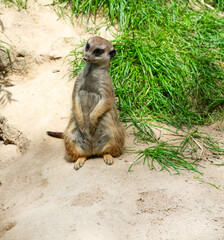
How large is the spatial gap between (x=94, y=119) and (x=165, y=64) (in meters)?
1.39

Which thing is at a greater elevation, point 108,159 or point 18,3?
point 18,3

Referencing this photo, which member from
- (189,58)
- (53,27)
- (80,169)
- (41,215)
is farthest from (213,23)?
(41,215)

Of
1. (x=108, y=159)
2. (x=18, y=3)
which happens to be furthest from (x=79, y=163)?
(x=18, y=3)

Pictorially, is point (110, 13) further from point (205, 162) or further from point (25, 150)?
point (205, 162)

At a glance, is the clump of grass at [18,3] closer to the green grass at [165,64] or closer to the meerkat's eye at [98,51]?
the green grass at [165,64]

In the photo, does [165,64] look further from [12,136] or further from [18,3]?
[18,3]

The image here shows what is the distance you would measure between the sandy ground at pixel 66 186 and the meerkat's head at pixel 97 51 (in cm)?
91

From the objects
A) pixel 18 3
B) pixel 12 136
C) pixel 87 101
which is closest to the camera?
pixel 87 101

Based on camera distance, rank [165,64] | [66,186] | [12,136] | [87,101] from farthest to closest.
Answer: [165,64], [12,136], [87,101], [66,186]

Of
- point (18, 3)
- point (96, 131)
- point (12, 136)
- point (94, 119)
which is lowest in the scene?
→ point (12, 136)

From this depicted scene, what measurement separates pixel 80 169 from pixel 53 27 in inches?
93.1

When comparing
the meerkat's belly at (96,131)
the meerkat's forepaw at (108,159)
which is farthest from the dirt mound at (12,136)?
the meerkat's forepaw at (108,159)

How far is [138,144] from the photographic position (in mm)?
3395

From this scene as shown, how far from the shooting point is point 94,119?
10.1 ft
